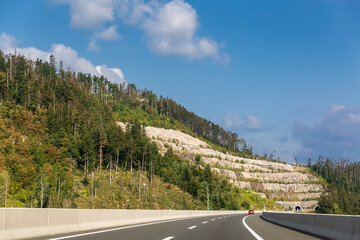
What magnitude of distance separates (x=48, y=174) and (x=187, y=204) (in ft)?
140

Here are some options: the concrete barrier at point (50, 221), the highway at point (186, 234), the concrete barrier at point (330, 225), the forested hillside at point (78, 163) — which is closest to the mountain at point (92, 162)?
the forested hillside at point (78, 163)

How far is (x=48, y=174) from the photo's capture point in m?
92.5

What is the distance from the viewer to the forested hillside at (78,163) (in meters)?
87.2

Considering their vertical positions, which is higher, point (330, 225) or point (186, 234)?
point (330, 225)

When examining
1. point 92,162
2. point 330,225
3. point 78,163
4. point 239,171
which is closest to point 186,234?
point 330,225

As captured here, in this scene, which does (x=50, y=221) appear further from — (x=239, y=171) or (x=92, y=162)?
(x=239, y=171)

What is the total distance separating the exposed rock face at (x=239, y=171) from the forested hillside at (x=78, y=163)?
1319 cm

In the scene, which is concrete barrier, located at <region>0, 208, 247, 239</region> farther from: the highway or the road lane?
the road lane

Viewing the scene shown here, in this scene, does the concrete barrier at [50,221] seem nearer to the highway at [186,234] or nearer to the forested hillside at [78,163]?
the highway at [186,234]

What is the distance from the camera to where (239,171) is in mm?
183000

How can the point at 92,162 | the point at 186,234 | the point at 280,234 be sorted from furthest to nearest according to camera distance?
the point at 92,162 < the point at 280,234 < the point at 186,234

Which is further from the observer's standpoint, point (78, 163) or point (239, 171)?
point (239, 171)

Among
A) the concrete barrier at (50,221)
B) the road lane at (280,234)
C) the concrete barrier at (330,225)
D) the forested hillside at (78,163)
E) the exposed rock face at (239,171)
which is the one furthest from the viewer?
the exposed rock face at (239,171)

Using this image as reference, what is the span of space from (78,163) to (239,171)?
95.3 m
